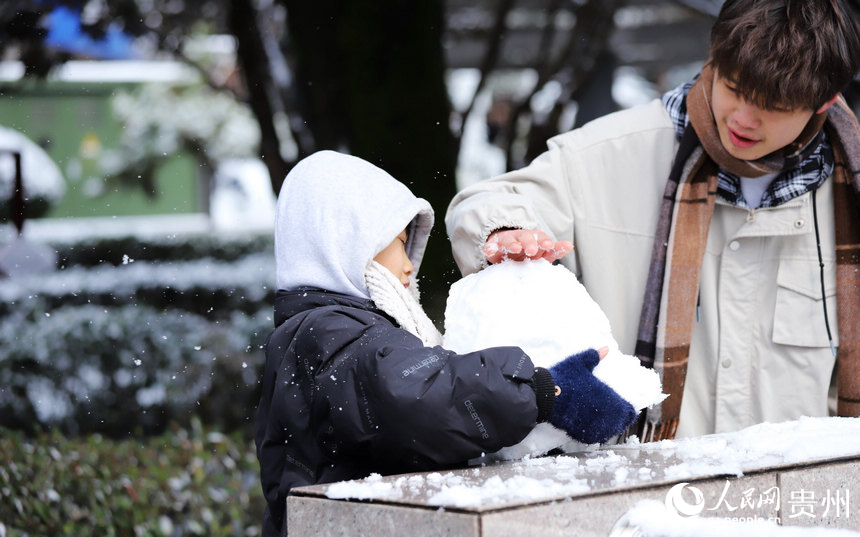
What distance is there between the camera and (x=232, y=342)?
229 inches

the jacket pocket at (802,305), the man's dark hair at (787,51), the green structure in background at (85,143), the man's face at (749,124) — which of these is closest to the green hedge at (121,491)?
the green structure in background at (85,143)

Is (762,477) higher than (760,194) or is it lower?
lower

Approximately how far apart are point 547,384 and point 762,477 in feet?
1.51

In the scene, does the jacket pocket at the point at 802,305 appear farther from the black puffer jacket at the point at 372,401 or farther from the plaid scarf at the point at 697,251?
the black puffer jacket at the point at 372,401

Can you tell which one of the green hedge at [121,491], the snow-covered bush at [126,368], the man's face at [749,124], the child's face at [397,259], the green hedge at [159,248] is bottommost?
the green hedge at [121,491]

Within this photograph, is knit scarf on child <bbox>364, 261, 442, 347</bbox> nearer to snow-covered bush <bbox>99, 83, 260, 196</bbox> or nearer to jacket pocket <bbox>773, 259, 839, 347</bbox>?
jacket pocket <bbox>773, 259, 839, 347</bbox>

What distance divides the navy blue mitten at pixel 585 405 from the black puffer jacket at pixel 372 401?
0.27 ft

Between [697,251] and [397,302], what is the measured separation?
1064 millimetres

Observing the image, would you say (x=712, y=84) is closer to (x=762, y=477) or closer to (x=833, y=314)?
(x=833, y=314)

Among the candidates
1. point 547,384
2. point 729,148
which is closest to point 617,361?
point 547,384

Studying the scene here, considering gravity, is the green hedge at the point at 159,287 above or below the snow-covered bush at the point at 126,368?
above

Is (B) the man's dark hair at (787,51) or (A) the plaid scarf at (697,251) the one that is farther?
(A) the plaid scarf at (697,251)

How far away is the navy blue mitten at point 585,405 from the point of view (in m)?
2.10

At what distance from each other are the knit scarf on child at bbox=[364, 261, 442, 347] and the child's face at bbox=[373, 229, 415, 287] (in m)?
0.04
